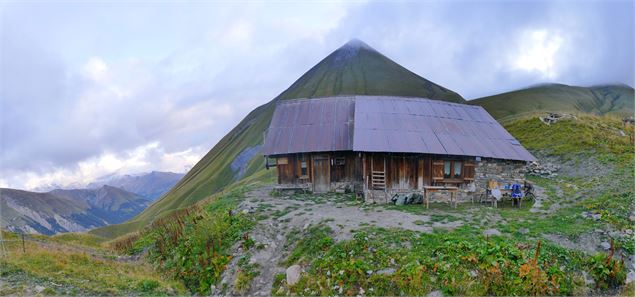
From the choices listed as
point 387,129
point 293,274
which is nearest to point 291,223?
point 293,274

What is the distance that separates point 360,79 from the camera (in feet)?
489

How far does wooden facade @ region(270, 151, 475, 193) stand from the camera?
2530 centimetres

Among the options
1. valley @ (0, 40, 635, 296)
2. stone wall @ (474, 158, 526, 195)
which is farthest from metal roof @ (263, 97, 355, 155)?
stone wall @ (474, 158, 526, 195)

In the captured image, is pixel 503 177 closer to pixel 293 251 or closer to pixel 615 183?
pixel 615 183

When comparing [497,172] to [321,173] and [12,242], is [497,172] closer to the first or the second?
[321,173]

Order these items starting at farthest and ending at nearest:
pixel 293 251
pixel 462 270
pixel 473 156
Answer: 1. pixel 473 156
2. pixel 293 251
3. pixel 462 270

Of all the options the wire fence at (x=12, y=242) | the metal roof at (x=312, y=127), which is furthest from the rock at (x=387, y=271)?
the wire fence at (x=12, y=242)

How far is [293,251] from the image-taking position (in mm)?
14906

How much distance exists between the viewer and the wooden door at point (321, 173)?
28.6 metres

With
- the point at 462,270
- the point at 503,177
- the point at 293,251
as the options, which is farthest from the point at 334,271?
the point at 503,177

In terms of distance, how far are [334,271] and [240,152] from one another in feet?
314

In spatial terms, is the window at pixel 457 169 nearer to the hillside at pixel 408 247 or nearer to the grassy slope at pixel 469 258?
the hillside at pixel 408 247

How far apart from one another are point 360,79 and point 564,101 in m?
79.9

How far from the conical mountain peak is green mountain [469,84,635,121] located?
15.7 metres
